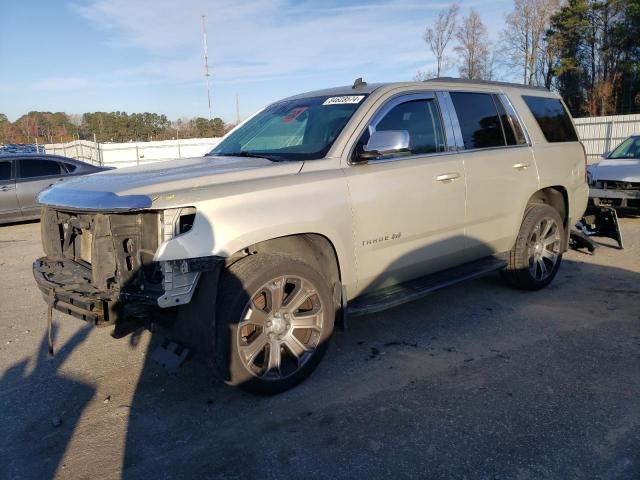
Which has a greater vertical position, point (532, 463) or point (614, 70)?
→ point (614, 70)

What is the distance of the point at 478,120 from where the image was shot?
16.0 feet

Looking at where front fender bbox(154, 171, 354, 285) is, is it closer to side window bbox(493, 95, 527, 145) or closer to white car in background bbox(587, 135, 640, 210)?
side window bbox(493, 95, 527, 145)

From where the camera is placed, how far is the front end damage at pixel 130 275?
2.95 meters

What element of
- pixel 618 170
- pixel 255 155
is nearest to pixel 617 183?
pixel 618 170

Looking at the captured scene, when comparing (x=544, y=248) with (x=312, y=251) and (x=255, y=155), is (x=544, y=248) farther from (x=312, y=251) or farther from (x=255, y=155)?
(x=255, y=155)

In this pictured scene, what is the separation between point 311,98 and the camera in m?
4.59

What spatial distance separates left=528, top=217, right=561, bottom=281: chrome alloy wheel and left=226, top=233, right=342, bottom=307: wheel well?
101 inches

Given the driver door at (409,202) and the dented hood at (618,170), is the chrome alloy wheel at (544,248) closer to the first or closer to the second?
the driver door at (409,202)

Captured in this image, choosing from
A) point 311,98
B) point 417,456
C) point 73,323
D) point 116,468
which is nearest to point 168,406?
point 116,468

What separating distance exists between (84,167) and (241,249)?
9778mm

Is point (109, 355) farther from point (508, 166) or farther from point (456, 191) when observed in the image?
point (508, 166)

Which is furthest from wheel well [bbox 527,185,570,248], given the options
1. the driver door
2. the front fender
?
the front fender

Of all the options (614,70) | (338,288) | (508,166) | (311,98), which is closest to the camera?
(338,288)

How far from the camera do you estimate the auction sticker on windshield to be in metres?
4.11
